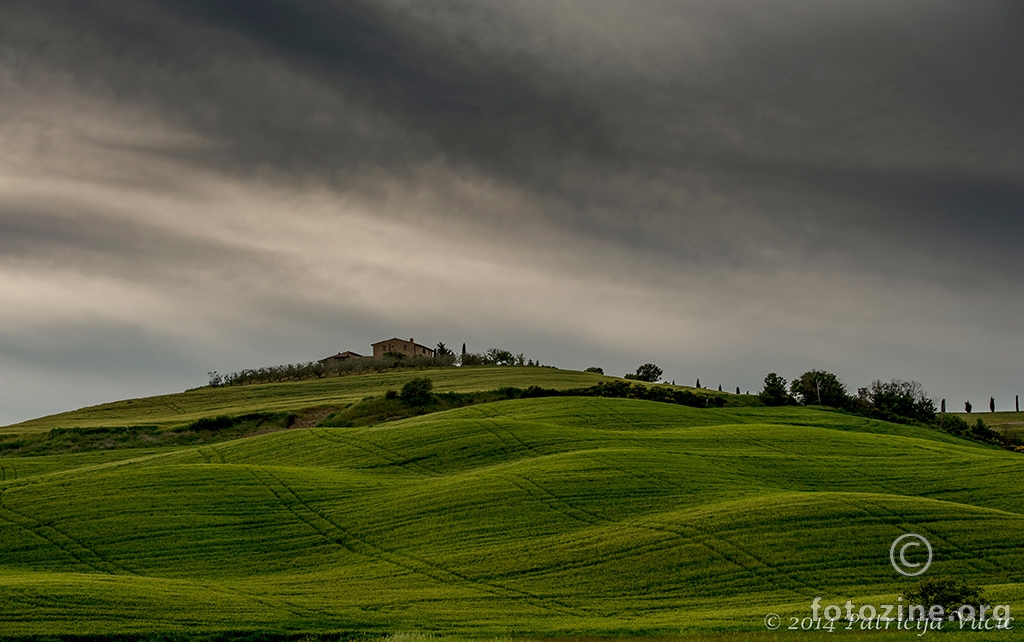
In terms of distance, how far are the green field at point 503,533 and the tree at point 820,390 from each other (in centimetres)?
3843

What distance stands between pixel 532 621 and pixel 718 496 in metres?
19.8

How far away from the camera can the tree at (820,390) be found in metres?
104

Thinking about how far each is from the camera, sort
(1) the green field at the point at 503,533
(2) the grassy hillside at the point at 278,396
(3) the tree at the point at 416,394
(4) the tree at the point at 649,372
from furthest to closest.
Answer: (4) the tree at the point at 649,372, (2) the grassy hillside at the point at 278,396, (3) the tree at the point at 416,394, (1) the green field at the point at 503,533

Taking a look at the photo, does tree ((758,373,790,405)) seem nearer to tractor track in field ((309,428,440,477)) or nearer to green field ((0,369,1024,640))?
green field ((0,369,1024,640))

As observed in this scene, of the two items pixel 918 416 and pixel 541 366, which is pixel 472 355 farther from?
pixel 918 416

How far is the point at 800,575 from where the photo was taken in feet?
106

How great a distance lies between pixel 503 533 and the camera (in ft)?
130

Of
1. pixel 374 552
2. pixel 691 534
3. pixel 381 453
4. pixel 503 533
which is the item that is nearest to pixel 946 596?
pixel 691 534

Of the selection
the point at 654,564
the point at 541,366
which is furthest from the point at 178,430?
the point at 541,366

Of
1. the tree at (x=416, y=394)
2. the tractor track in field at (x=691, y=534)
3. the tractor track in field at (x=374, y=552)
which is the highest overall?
the tree at (x=416, y=394)

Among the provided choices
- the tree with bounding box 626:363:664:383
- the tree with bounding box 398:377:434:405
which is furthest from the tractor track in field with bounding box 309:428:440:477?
the tree with bounding box 626:363:664:383

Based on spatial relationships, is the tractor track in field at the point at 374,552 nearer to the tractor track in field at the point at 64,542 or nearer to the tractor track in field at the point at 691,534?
the tractor track in field at the point at 691,534

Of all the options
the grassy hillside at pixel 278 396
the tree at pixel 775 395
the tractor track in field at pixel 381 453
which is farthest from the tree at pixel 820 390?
the tractor track in field at pixel 381 453

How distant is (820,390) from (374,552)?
278ft
